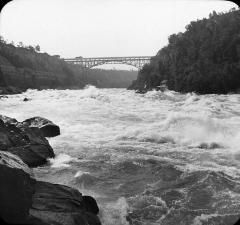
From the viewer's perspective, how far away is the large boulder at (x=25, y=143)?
280 inches

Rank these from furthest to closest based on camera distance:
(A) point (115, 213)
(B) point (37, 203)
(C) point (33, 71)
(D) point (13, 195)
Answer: (C) point (33, 71) → (A) point (115, 213) → (B) point (37, 203) → (D) point (13, 195)

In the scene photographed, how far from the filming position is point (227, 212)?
195 inches

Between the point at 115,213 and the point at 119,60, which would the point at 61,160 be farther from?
the point at 119,60

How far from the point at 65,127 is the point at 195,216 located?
7.87 metres

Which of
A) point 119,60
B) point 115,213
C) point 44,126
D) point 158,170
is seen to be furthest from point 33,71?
point 115,213

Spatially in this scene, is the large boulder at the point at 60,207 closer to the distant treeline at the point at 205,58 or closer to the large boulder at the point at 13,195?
the large boulder at the point at 13,195

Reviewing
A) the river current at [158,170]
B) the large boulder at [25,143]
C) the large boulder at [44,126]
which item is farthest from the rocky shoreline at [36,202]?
the large boulder at [44,126]

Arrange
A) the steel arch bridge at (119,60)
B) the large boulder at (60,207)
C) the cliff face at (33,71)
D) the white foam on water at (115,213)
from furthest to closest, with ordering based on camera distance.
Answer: the steel arch bridge at (119,60) → the cliff face at (33,71) → the white foam on water at (115,213) → the large boulder at (60,207)

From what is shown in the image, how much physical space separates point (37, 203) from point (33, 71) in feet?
194

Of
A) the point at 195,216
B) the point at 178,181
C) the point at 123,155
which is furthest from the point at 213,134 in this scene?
the point at 195,216

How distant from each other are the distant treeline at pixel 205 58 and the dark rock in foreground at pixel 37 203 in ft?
99.5

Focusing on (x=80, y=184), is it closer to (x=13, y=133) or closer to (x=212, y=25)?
(x=13, y=133)

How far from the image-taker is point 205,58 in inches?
1594

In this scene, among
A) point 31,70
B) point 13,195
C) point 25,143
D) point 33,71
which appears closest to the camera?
point 13,195
